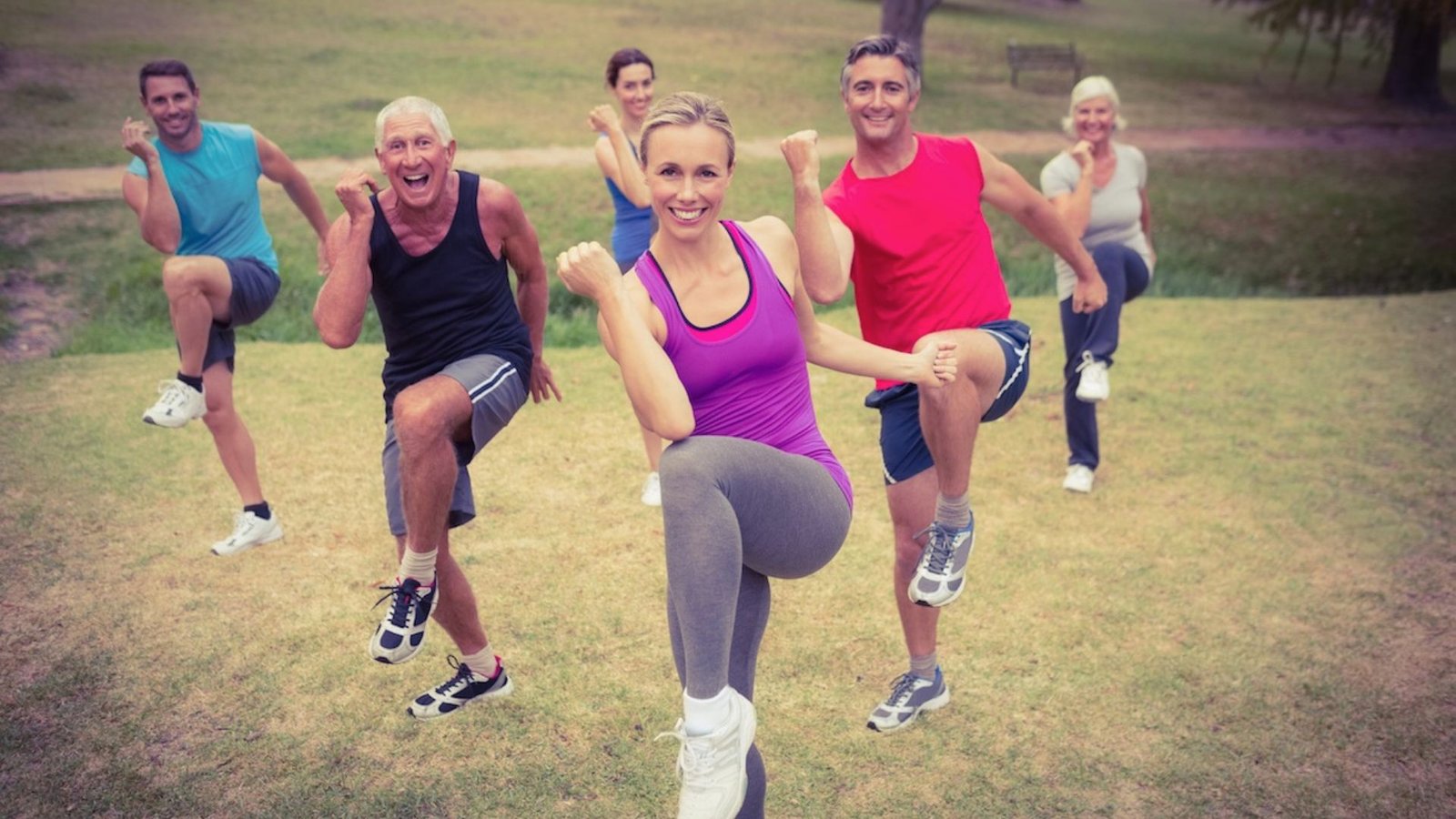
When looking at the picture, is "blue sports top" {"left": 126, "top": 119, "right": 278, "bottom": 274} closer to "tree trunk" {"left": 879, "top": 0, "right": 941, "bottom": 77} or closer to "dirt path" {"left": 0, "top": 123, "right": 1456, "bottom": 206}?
"dirt path" {"left": 0, "top": 123, "right": 1456, "bottom": 206}

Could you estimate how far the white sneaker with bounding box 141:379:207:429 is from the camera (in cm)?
564

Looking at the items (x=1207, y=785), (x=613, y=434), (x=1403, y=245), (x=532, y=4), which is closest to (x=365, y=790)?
(x=1207, y=785)

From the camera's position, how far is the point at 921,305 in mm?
4441

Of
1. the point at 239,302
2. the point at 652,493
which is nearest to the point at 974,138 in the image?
the point at 652,493

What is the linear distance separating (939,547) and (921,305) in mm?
890

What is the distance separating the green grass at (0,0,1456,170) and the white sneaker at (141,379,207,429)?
8.88 m

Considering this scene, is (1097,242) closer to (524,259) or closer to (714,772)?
(524,259)

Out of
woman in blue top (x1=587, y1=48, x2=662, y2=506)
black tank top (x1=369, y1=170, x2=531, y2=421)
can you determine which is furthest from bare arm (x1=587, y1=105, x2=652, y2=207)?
black tank top (x1=369, y1=170, x2=531, y2=421)

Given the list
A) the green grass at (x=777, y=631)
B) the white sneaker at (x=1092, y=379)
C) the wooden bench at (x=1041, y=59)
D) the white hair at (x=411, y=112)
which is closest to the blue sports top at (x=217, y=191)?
the green grass at (x=777, y=631)

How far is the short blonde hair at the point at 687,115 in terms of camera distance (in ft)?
10.6

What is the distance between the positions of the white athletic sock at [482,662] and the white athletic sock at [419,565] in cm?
59

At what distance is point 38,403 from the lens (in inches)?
326

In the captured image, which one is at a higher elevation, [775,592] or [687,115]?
[687,115]

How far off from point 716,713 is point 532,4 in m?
22.4
